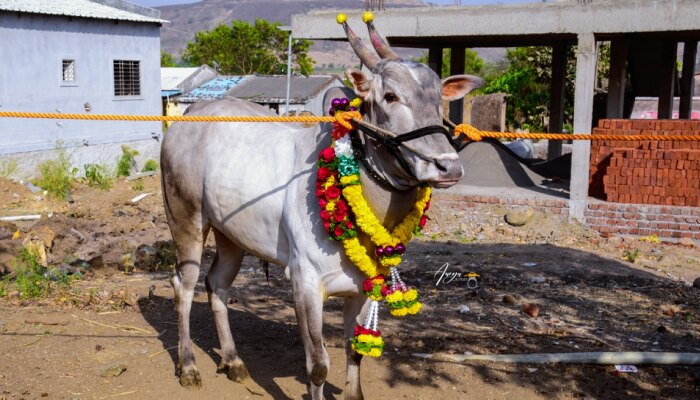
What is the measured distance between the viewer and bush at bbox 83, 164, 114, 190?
17344 millimetres

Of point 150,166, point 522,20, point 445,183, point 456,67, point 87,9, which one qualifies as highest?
point 87,9

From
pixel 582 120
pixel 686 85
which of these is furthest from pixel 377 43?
pixel 686 85

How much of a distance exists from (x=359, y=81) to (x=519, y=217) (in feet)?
26.9

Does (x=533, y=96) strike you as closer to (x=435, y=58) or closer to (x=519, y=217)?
(x=435, y=58)

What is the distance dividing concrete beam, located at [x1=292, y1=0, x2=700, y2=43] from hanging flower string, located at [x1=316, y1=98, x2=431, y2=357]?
788cm

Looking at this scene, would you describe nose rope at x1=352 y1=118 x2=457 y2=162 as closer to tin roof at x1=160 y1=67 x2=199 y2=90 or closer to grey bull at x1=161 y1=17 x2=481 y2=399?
grey bull at x1=161 y1=17 x2=481 y2=399

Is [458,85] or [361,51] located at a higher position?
[361,51]

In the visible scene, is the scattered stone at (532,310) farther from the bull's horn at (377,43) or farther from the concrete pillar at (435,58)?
the concrete pillar at (435,58)

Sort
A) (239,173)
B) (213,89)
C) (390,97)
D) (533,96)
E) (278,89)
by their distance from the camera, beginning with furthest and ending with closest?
(213,89), (278,89), (533,96), (239,173), (390,97)

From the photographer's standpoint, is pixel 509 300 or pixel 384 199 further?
pixel 509 300

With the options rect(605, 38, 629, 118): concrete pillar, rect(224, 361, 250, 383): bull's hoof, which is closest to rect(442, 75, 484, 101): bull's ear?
rect(224, 361, 250, 383): bull's hoof

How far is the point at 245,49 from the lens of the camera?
59.1 meters

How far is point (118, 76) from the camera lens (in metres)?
21.4

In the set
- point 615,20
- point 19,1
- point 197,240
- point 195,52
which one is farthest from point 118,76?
point 195,52
